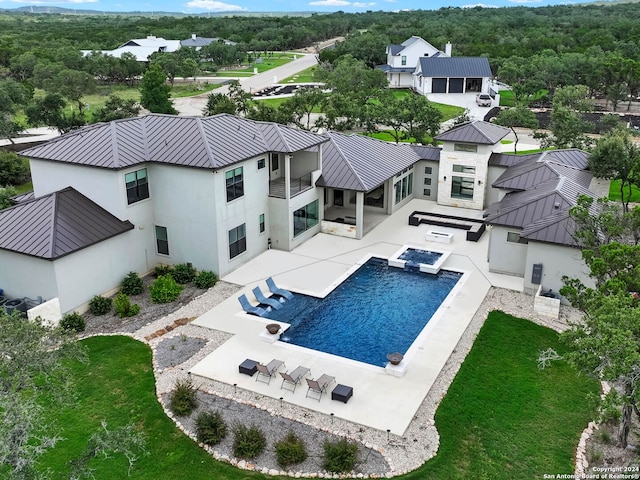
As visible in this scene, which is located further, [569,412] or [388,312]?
[388,312]

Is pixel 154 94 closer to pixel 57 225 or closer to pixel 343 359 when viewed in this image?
pixel 57 225

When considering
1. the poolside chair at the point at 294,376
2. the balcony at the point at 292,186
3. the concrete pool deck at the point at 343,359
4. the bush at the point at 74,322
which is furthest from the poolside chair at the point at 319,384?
the balcony at the point at 292,186

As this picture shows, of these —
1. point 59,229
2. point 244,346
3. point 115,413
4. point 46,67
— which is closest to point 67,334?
point 115,413

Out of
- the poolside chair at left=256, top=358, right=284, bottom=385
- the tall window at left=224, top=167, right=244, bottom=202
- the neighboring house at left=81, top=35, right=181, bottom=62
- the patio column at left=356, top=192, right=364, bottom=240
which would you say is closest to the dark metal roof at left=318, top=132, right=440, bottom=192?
the patio column at left=356, top=192, right=364, bottom=240

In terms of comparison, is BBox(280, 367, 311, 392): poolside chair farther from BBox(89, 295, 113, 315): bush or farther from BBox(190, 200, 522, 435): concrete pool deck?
BBox(89, 295, 113, 315): bush

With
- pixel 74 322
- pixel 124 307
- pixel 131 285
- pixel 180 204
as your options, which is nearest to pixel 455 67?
pixel 180 204

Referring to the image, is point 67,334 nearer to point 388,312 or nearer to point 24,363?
point 24,363
